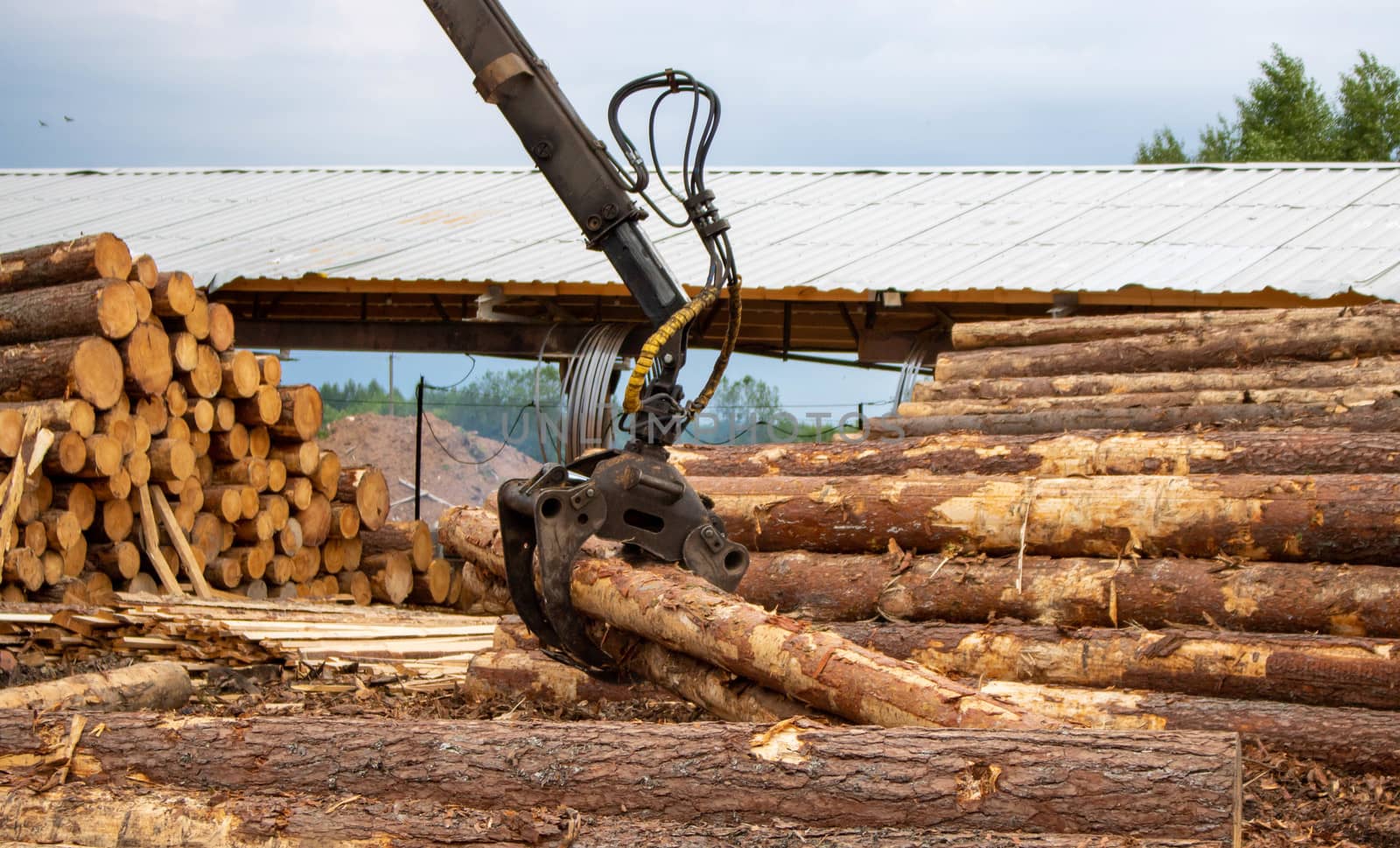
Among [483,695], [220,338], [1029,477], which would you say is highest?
[220,338]

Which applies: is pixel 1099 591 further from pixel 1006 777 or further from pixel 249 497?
pixel 249 497

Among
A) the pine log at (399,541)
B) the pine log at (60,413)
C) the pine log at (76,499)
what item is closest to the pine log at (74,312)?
the pine log at (60,413)

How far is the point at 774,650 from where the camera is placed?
4.52 meters

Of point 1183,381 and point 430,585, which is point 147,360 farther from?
point 1183,381

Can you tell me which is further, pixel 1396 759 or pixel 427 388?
pixel 427 388

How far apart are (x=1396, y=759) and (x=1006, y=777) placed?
177 centimetres

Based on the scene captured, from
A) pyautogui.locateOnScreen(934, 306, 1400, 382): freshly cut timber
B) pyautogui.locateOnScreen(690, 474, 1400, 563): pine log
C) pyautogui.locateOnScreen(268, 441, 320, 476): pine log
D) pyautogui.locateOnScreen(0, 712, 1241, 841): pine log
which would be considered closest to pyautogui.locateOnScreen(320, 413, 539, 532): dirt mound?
pyautogui.locateOnScreen(268, 441, 320, 476): pine log

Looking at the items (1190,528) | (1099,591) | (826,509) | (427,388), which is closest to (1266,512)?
(1190,528)

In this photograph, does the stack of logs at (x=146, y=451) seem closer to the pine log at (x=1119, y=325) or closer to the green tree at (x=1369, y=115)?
the pine log at (x=1119, y=325)

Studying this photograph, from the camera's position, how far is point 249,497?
34.2ft

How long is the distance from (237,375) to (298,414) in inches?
24.3

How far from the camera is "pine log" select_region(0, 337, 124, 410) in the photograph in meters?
9.02

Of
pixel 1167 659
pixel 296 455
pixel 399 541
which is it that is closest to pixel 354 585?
Result: pixel 399 541

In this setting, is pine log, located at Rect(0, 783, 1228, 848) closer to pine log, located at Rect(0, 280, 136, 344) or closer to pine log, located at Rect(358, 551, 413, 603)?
pine log, located at Rect(0, 280, 136, 344)
